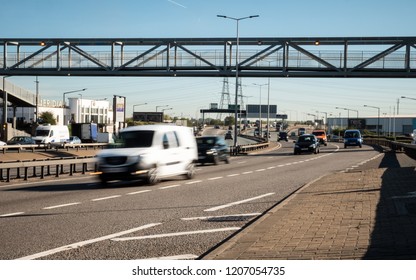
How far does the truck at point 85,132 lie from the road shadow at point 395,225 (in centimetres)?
6593

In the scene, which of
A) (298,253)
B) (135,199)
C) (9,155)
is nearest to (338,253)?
(298,253)

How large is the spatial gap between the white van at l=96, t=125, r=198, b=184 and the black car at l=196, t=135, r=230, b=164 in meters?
11.7

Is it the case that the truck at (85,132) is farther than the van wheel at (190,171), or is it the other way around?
the truck at (85,132)

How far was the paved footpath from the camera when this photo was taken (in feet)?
24.7

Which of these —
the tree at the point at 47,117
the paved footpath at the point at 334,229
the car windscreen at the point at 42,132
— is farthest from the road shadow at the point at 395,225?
the tree at the point at 47,117

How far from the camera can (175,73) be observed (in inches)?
1980

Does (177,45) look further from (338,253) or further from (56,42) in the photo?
(338,253)

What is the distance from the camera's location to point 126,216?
498 inches

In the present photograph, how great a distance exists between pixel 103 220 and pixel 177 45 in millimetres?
39988

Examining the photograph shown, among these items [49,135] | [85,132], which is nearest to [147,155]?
[49,135]

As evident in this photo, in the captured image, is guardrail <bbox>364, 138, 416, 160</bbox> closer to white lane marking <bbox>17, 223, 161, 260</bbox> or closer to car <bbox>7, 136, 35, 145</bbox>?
white lane marking <bbox>17, 223, 161, 260</bbox>

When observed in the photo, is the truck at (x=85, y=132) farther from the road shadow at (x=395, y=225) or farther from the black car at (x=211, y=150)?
the road shadow at (x=395, y=225)

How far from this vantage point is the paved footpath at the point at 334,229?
754cm

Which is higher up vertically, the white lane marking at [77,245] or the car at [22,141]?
the white lane marking at [77,245]
